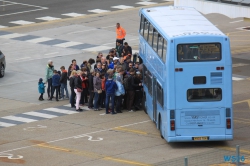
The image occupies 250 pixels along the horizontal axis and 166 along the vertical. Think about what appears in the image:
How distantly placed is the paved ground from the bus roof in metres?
3.35

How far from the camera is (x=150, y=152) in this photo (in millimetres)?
23594

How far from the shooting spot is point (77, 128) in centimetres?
2719

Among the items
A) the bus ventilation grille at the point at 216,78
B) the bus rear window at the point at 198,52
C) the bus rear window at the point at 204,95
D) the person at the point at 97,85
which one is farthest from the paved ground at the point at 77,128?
the bus rear window at the point at 198,52

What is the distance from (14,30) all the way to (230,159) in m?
27.7

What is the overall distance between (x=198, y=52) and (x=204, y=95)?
126 centimetres

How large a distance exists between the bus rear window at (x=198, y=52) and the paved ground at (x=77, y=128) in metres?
2.64

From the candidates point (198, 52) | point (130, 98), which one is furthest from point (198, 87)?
point (130, 98)

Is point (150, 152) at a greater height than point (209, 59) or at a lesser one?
lesser

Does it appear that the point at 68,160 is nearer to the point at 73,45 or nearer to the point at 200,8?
the point at 200,8

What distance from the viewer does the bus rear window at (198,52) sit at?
23609mm

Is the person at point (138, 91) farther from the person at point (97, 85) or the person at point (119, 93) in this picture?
the person at point (97, 85)

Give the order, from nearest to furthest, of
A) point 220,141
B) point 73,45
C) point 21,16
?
point 220,141, point 73,45, point 21,16

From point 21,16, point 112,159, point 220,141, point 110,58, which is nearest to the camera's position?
point 112,159

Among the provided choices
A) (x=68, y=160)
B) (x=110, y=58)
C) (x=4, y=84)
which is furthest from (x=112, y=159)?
(x=4, y=84)
